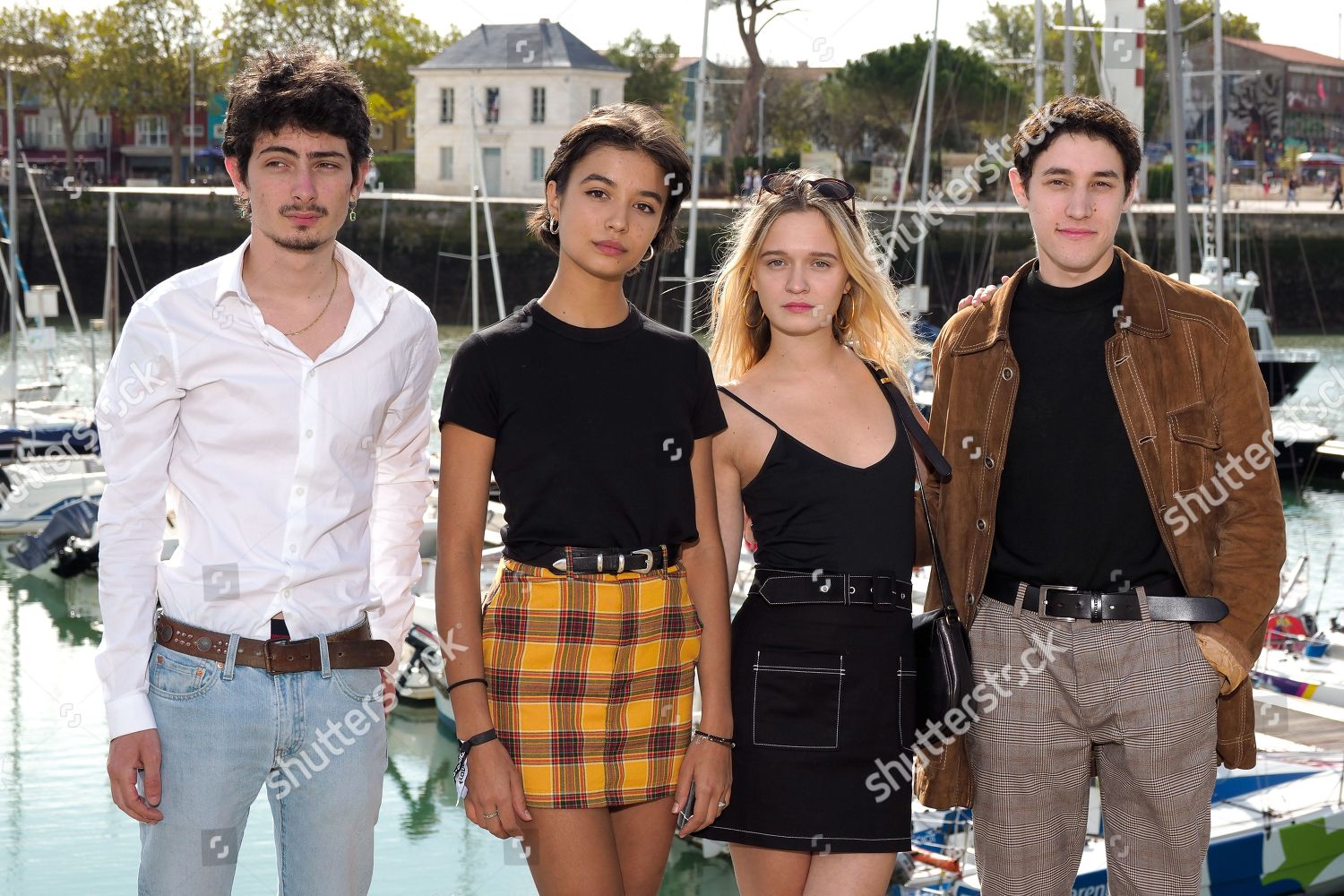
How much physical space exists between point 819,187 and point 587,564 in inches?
39.0

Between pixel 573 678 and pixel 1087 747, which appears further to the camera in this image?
pixel 1087 747

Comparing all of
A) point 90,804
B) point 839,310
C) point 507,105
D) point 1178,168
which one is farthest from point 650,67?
point 839,310

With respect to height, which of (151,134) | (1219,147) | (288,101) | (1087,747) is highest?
(151,134)

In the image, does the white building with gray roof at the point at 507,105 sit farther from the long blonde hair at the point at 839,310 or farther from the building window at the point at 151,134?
the long blonde hair at the point at 839,310

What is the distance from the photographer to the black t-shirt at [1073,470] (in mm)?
3023

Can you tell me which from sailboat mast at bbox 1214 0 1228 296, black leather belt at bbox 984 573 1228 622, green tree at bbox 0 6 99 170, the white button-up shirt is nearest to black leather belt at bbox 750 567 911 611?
black leather belt at bbox 984 573 1228 622

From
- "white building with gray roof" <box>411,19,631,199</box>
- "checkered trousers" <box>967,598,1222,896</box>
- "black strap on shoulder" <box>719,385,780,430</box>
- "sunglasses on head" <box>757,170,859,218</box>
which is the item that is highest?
"white building with gray roof" <box>411,19,631,199</box>

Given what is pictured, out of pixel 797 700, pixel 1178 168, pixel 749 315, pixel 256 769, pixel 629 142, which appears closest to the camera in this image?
pixel 256 769

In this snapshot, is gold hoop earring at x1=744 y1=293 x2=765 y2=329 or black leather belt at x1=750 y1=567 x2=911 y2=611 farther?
gold hoop earring at x1=744 y1=293 x2=765 y2=329

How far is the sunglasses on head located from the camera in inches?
124

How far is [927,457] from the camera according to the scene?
3123 millimetres

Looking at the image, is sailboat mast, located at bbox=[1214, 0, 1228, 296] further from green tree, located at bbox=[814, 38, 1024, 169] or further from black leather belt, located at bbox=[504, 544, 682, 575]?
green tree, located at bbox=[814, 38, 1024, 169]

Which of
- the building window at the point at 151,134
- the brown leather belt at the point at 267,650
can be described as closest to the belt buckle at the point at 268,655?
the brown leather belt at the point at 267,650

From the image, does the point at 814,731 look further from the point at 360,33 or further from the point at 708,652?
the point at 360,33
